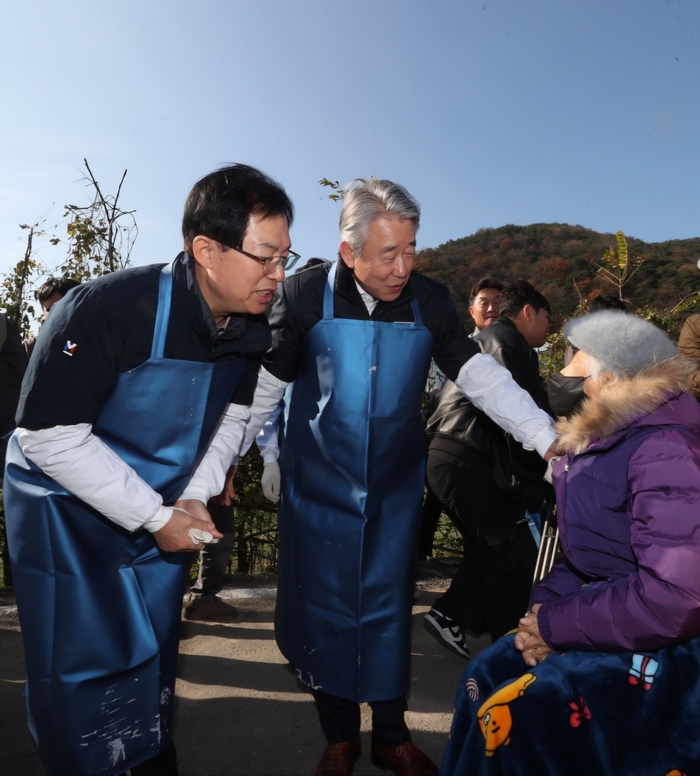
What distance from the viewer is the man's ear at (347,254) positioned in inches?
98.0

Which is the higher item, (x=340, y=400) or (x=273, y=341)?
(x=273, y=341)

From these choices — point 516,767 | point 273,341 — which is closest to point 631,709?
point 516,767

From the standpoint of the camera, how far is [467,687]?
5.91 ft

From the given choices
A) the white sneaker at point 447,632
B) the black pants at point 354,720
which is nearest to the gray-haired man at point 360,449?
the black pants at point 354,720

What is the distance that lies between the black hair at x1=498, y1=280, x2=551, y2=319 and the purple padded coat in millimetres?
1885

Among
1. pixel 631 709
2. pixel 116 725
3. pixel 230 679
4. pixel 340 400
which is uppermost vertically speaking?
pixel 340 400

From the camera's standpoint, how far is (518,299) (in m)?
3.69

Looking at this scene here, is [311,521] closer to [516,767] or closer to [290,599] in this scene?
[290,599]

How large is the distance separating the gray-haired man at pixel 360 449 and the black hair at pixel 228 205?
1.77 feet

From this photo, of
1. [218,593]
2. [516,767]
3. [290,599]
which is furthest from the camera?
[218,593]

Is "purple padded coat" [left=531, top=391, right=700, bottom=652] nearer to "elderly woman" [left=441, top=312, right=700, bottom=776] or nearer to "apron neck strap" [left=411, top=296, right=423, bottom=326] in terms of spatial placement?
"elderly woman" [left=441, top=312, right=700, bottom=776]

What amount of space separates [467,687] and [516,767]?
0.30m

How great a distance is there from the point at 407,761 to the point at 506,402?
4.49 ft

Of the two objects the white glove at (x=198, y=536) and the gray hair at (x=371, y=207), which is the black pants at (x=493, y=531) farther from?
the white glove at (x=198, y=536)
